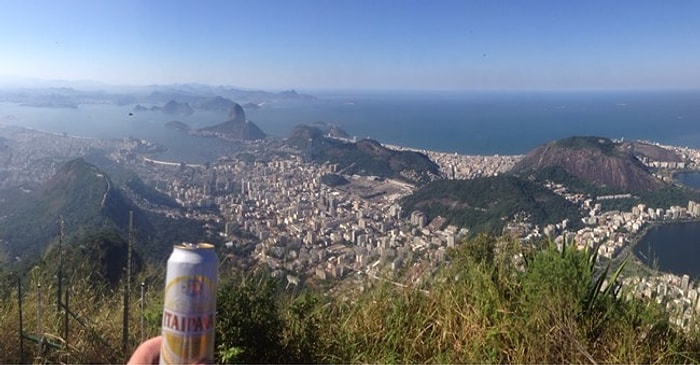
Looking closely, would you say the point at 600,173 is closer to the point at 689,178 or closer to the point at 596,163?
the point at 596,163

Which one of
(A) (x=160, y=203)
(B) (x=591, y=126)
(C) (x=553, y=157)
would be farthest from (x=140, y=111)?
(B) (x=591, y=126)

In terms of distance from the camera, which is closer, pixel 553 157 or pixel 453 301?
pixel 453 301

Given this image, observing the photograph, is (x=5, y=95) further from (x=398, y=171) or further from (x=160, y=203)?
(x=398, y=171)

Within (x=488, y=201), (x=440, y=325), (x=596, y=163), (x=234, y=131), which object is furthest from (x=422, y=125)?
(x=440, y=325)

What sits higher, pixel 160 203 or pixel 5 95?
pixel 5 95

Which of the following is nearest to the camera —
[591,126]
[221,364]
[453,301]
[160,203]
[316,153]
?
[221,364]

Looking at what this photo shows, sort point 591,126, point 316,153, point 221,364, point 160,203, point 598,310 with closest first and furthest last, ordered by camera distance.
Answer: point 221,364, point 598,310, point 160,203, point 316,153, point 591,126
